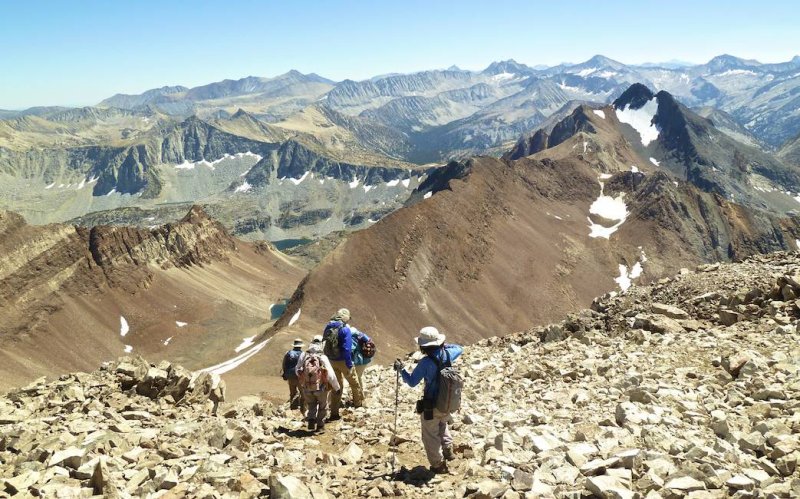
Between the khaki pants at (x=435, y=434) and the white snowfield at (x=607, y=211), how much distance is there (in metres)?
135

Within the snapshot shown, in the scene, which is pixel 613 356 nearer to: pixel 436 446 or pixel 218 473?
pixel 436 446

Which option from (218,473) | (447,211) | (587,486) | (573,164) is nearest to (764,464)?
(587,486)

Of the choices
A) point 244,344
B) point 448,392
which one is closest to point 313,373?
point 448,392

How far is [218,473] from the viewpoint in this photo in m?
10.9

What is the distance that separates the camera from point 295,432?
51.9 feet

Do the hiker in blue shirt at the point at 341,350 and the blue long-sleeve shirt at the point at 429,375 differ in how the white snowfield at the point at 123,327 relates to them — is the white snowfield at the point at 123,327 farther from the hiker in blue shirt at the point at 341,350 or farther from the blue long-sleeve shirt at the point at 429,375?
the blue long-sleeve shirt at the point at 429,375

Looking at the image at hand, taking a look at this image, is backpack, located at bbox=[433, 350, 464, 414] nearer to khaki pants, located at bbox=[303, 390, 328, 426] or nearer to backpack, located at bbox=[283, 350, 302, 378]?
khaki pants, located at bbox=[303, 390, 328, 426]

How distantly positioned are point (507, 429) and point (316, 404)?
19.3ft

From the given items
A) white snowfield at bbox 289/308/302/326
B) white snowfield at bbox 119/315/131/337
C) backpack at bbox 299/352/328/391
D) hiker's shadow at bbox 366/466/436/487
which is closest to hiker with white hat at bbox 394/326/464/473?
hiker's shadow at bbox 366/466/436/487

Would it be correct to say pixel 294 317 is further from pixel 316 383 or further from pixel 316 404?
pixel 316 383

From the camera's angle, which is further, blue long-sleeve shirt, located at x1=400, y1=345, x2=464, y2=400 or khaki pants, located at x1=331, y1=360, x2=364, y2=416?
khaki pants, located at x1=331, y1=360, x2=364, y2=416

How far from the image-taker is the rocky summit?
32.6 ft

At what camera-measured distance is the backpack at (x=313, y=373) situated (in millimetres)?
15664

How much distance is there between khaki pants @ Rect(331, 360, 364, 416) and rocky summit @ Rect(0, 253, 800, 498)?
49 centimetres
